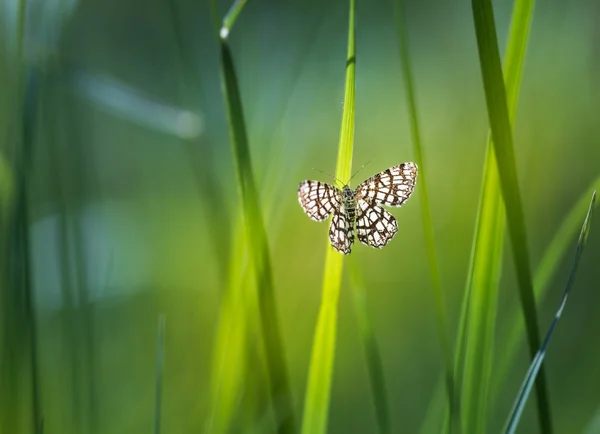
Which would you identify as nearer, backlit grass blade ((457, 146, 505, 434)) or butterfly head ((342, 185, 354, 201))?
backlit grass blade ((457, 146, 505, 434))

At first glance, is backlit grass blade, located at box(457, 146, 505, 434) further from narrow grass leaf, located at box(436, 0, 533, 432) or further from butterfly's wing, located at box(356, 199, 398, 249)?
butterfly's wing, located at box(356, 199, 398, 249)

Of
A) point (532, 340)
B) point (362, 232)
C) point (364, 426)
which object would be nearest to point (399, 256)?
point (364, 426)

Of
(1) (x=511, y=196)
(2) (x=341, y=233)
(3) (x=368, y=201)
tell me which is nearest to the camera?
(1) (x=511, y=196)

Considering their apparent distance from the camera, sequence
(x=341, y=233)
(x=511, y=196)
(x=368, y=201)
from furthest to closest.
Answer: (x=368, y=201) → (x=341, y=233) → (x=511, y=196)

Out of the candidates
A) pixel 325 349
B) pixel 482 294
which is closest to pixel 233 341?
pixel 325 349

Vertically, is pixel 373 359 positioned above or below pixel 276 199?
below

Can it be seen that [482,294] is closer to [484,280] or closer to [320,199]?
[484,280]

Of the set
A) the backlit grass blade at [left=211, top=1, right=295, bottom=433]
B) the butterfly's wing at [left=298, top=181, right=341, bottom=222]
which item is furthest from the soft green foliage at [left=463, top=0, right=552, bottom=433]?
the butterfly's wing at [left=298, top=181, right=341, bottom=222]
